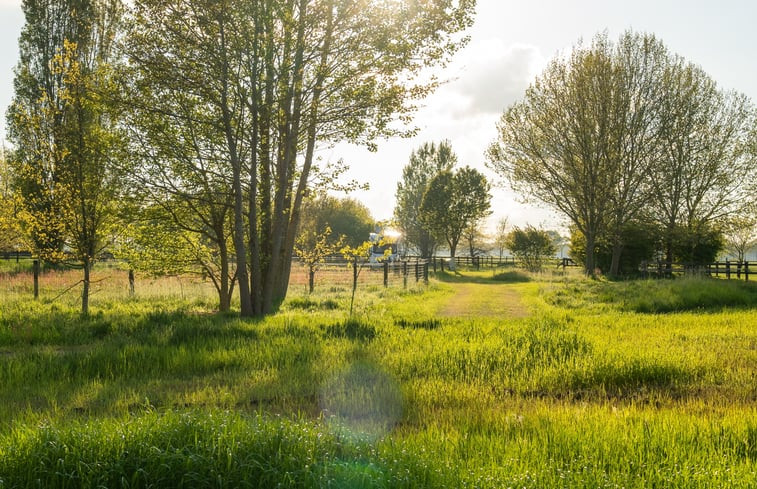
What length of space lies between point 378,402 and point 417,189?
212 feet

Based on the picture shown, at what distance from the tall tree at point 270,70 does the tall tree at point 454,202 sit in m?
44.6

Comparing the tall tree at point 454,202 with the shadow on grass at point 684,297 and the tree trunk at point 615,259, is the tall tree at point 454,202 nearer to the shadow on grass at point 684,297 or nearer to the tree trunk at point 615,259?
the tree trunk at point 615,259

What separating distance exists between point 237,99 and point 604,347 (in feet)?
32.1

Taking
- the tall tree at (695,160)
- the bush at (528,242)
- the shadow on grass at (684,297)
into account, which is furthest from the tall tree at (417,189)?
the shadow on grass at (684,297)

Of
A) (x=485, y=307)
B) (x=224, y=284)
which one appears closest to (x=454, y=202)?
(x=485, y=307)

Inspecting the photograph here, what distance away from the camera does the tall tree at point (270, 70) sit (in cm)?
1152

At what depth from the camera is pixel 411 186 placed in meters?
69.9

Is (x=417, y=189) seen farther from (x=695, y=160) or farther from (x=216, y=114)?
(x=216, y=114)

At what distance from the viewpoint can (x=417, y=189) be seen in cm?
6950

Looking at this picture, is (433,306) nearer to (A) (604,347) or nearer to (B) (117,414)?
(A) (604,347)

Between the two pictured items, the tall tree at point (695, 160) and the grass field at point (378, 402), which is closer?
the grass field at point (378, 402)

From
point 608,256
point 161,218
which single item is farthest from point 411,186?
point 161,218

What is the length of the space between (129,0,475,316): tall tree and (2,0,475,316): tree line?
0.03 m

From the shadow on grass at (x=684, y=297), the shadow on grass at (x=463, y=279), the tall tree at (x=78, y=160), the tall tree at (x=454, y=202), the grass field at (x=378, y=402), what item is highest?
the tall tree at (x=454, y=202)
